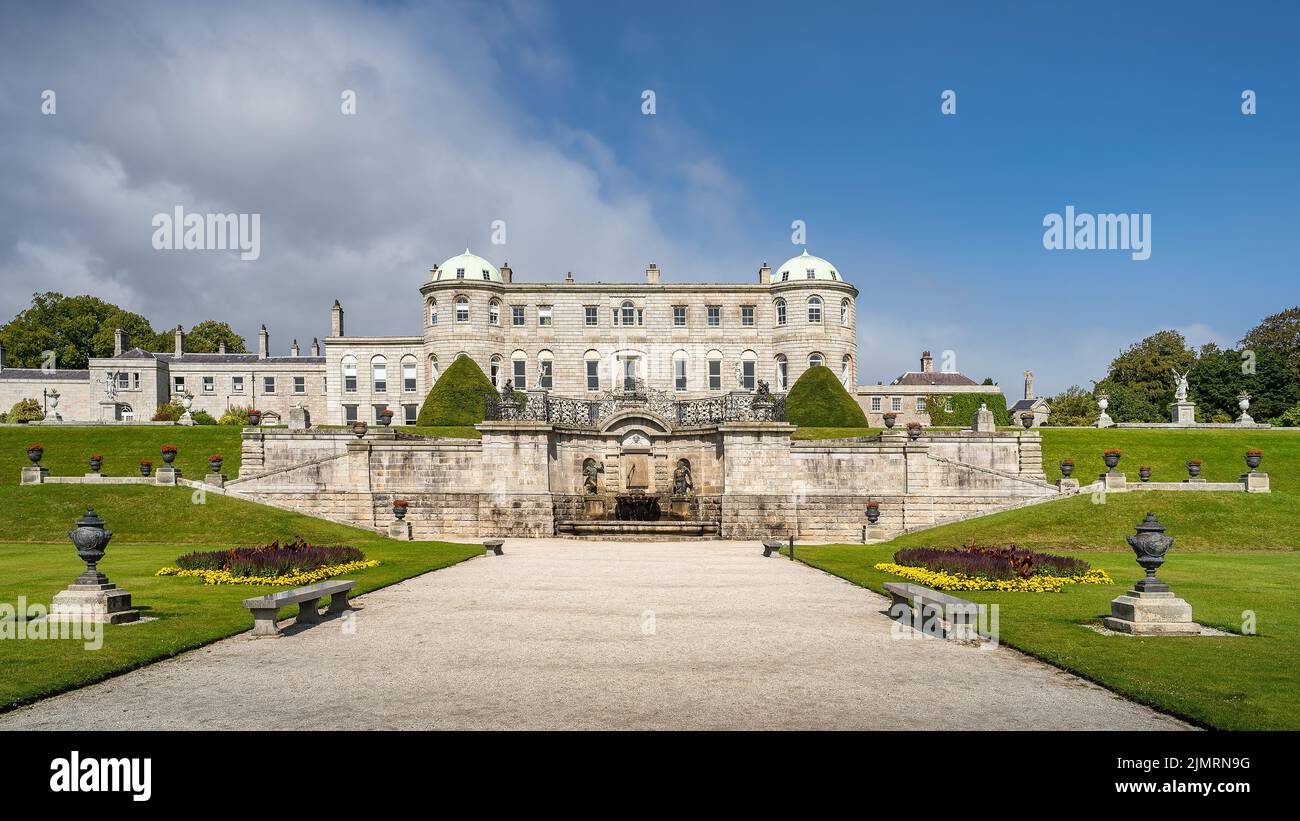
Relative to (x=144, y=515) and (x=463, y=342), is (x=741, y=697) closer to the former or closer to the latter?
(x=144, y=515)

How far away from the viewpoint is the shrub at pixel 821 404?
4912cm

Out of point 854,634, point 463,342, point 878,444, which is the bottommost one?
point 854,634

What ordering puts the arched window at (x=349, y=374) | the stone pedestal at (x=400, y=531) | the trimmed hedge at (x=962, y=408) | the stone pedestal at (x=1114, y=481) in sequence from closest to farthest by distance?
the stone pedestal at (x=400, y=531) → the stone pedestal at (x=1114, y=481) → the trimmed hedge at (x=962, y=408) → the arched window at (x=349, y=374)

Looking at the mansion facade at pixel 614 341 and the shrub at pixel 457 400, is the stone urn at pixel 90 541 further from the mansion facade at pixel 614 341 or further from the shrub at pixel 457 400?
the mansion facade at pixel 614 341

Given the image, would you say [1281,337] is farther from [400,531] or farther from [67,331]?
[67,331]

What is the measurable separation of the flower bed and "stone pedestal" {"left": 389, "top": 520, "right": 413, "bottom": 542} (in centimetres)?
957

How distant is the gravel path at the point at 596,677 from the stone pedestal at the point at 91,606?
2.10 feet

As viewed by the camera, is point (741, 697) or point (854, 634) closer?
point (741, 697)

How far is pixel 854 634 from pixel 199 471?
39.8 meters

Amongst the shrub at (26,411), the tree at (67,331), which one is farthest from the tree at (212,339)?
the shrub at (26,411)

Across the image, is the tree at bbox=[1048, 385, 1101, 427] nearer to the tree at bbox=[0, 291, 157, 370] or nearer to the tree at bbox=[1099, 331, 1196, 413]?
the tree at bbox=[1099, 331, 1196, 413]

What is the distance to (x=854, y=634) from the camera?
496 inches

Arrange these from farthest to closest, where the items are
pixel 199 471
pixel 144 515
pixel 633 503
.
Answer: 1. pixel 199 471
2. pixel 633 503
3. pixel 144 515
